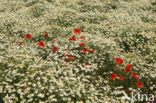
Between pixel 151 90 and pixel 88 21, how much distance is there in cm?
555

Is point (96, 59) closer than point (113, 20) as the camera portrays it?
Yes

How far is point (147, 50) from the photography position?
23.1ft

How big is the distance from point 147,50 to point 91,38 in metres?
2.47

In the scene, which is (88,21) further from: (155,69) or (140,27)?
(155,69)

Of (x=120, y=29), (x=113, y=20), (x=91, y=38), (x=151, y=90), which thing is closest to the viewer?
(x=151, y=90)

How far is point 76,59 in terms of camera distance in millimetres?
6078

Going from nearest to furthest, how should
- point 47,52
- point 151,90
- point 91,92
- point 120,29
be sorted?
point 91,92, point 151,90, point 47,52, point 120,29

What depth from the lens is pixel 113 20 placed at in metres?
9.36

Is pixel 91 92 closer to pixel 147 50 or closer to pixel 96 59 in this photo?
pixel 96 59

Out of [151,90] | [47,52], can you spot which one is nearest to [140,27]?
[151,90]

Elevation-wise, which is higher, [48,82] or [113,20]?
[113,20]

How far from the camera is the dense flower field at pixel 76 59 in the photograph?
4.40 metres

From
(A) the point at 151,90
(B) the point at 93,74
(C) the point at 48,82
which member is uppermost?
(C) the point at 48,82

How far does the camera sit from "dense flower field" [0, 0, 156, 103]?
440cm
